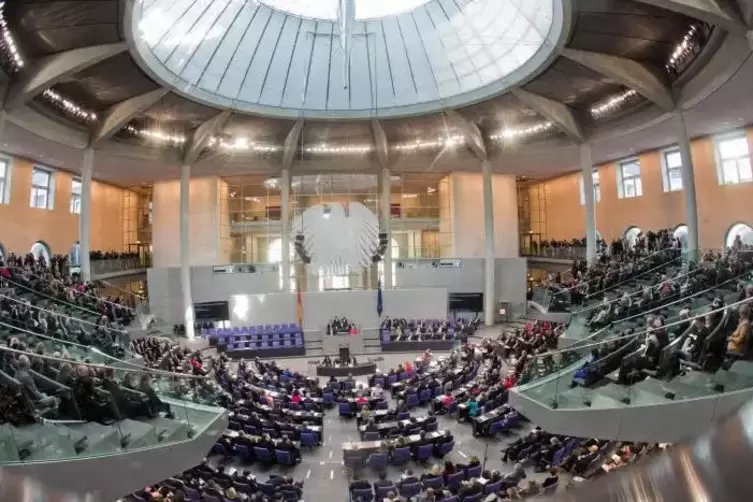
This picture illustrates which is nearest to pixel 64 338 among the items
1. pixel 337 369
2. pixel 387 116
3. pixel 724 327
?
pixel 337 369

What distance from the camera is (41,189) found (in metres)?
24.8

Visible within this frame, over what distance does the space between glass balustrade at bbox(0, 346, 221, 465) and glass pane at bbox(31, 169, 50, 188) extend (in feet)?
67.7

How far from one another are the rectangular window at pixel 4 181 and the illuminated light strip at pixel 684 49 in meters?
27.2

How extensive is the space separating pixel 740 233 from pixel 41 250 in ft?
108

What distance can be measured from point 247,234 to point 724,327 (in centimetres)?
2794

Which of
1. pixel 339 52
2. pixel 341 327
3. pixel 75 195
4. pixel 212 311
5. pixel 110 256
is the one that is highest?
pixel 339 52

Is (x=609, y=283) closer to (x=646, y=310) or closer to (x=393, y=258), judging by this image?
(x=646, y=310)

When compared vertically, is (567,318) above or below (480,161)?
below

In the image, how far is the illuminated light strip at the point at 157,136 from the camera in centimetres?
2414

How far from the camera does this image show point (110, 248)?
105ft

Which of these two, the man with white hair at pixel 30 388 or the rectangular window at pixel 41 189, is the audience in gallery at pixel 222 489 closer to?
the man with white hair at pixel 30 388

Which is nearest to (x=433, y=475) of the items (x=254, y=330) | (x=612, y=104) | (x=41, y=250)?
(x=254, y=330)

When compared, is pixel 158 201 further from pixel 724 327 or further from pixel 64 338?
pixel 724 327

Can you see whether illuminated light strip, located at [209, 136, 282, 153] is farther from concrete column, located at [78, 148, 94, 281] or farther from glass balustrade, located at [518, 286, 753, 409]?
glass balustrade, located at [518, 286, 753, 409]
